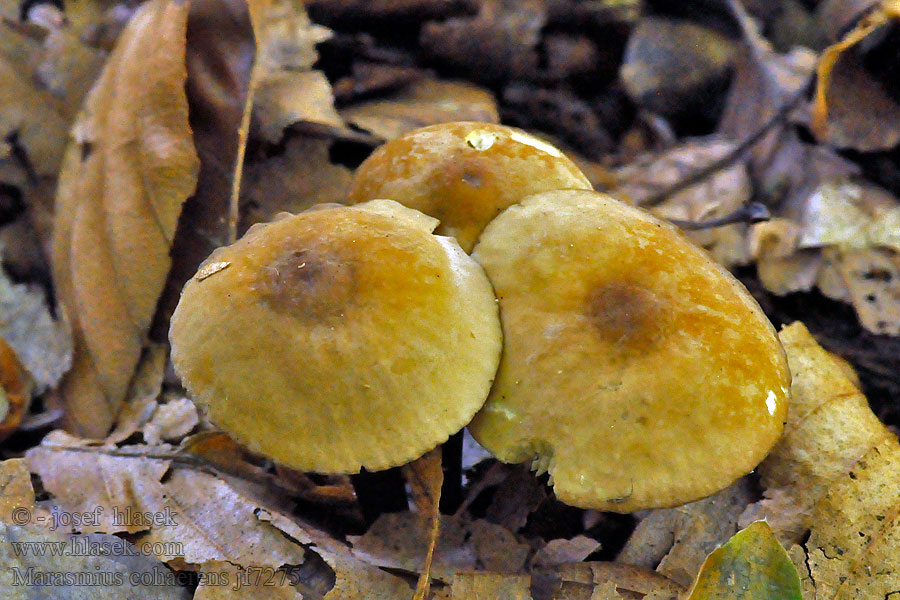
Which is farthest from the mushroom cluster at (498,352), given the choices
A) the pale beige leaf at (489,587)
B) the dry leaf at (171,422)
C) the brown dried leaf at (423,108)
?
the brown dried leaf at (423,108)

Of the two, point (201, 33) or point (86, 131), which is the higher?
point (201, 33)

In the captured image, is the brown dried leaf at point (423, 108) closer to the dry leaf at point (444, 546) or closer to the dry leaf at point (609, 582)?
the dry leaf at point (444, 546)

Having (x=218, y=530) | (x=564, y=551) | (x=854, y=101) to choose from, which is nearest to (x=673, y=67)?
(x=854, y=101)

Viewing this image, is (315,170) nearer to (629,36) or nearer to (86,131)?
(86,131)

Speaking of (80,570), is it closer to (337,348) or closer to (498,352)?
(337,348)

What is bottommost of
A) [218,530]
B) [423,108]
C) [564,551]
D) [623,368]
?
[564,551]

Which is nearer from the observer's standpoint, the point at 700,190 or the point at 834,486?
the point at 834,486

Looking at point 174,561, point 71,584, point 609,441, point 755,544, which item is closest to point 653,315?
point 609,441

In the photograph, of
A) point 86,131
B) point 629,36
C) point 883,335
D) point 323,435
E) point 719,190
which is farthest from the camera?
point 629,36
